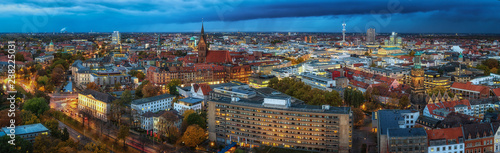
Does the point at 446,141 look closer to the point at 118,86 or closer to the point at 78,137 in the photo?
the point at 78,137

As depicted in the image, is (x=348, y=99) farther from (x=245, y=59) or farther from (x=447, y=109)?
(x=245, y=59)

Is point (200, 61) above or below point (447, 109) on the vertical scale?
above

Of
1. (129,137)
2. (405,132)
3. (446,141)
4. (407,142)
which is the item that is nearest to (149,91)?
(129,137)

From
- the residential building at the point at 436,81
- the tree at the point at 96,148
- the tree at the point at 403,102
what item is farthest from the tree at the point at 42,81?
the residential building at the point at 436,81

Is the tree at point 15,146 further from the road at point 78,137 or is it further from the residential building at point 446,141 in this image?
the residential building at point 446,141

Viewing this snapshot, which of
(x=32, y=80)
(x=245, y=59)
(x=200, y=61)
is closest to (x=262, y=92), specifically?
(x=200, y=61)
